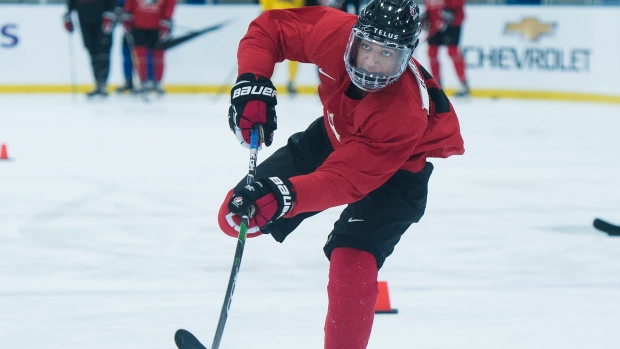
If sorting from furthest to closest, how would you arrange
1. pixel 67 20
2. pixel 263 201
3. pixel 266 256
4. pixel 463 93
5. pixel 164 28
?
1. pixel 164 28
2. pixel 463 93
3. pixel 67 20
4. pixel 266 256
5. pixel 263 201

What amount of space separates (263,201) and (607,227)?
2.66 meters

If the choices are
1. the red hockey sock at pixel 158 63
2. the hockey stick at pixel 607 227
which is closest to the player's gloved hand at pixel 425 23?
the red hockey sock at pixel 158 63

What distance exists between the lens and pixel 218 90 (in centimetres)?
1123

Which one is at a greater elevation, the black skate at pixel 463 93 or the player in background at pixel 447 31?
the player in background at pixel 447 31

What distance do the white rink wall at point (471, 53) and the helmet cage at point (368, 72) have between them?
8.28 metres

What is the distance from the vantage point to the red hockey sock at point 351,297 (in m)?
2.34

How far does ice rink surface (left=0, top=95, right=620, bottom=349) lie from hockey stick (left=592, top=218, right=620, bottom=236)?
0.04m

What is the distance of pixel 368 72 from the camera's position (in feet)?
7.36

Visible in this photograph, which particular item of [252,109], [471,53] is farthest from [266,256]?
[471,53]

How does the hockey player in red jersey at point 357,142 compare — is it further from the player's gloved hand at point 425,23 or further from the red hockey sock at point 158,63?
the red hockey sock at point 158,63

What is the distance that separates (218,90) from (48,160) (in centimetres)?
485

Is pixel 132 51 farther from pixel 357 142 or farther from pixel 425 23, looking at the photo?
pixel 357 142

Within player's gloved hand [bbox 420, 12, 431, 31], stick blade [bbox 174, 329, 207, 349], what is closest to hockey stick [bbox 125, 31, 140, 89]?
player's gloved hand [bbox 420, 12, 431, 31]

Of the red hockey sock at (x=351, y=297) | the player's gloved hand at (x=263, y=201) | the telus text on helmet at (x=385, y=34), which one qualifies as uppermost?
the telus text on helmet at (x=385, y=34)
